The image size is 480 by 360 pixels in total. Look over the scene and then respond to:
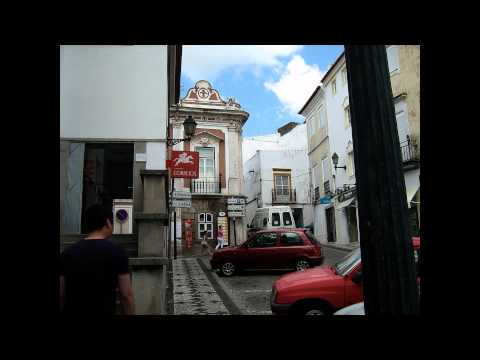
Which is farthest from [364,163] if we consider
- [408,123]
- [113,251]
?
[408,123]

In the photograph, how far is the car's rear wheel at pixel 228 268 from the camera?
41.1 feet

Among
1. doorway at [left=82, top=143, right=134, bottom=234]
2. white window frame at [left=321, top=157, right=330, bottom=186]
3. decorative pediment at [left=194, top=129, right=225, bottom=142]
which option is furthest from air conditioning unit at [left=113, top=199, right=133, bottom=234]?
white window frame at [left=321, top=157, right=330, bottom=186]

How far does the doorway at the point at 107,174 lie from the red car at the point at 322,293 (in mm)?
5794

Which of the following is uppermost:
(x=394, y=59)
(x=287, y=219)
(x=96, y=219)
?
(x=394, y=59)

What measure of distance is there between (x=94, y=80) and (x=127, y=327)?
787 centimetres

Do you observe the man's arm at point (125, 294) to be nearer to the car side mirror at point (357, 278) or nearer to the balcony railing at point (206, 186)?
the car side mirror at point (357, 278)

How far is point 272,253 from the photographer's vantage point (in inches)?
488

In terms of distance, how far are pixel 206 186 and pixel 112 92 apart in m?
15.4

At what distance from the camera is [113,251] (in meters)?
→ 3.00

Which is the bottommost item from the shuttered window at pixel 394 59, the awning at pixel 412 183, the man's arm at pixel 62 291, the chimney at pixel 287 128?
the man's arm at pixel 62 291

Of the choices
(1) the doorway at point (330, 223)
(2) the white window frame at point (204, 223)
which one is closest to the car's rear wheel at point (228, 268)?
(2) the white window frame at point (204, 223)

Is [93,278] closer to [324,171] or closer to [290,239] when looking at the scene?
[290,239]

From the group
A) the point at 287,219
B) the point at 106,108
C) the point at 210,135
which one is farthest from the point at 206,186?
the point at 106,108

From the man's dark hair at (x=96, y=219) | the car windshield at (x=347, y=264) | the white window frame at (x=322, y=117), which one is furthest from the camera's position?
the white window frame at (x=322, y=117)
